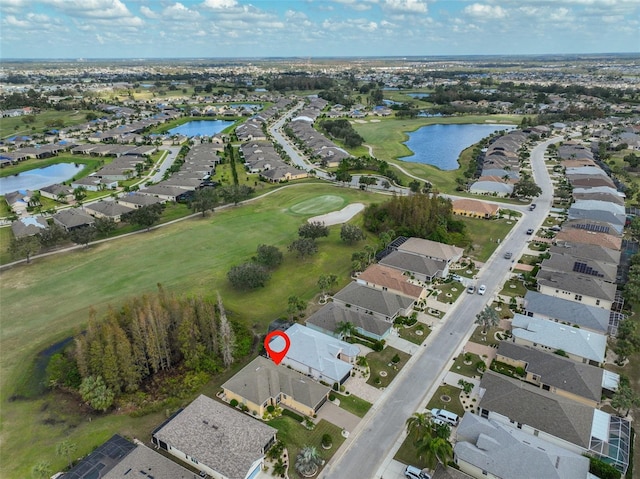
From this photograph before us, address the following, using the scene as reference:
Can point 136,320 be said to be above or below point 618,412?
above

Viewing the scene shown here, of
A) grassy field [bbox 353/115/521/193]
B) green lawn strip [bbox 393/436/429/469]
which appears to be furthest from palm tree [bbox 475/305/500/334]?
grassy field [bbox 353/115/521/193]

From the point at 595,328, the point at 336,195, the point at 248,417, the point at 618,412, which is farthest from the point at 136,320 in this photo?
the point at 336,195

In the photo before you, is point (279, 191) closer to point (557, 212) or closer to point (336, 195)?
point (336, 195)

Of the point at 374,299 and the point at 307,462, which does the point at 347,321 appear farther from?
the point at 307,462

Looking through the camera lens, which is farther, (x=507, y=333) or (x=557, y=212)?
(x=557, y=212)

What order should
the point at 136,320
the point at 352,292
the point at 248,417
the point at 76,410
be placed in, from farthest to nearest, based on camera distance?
the point at 352,292 → the point at 136,320 → the point at 76,410 → the point at 248,417

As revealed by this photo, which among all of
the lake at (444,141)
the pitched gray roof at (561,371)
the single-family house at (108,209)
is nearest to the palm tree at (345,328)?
the pitched gray roof at (561,371)

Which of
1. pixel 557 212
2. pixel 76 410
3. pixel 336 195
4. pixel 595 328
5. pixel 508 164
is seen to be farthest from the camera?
pixel 508 164
